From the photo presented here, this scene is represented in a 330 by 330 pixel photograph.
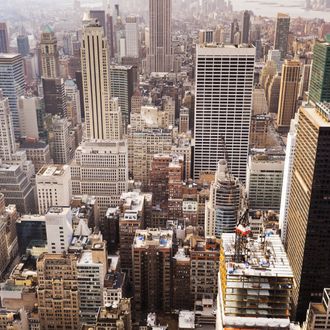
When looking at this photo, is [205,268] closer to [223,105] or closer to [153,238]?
[153,238]

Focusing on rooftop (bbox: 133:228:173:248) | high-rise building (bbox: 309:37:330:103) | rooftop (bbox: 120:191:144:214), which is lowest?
rooftop (bbox: 120:191:144:214)

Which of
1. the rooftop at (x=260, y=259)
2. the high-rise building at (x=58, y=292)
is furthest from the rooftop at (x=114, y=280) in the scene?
the rooftop at (x=260, y=259)

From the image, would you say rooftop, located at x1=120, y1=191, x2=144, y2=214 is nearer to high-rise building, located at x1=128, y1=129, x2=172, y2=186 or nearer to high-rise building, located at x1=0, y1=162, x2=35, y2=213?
high-rise building, located at x1=128, y1=129, x2=172, y2=186

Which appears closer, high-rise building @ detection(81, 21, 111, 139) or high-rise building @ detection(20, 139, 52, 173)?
high-rise building @ detection(81, 21, 111, 139)

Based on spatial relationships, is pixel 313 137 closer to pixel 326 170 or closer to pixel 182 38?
pixel 326 170

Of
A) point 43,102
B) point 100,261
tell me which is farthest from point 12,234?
point 43,102

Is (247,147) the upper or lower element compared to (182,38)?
lower

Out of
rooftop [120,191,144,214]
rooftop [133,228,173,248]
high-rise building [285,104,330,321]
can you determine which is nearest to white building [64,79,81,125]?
rooftop [120,191,144,214]
